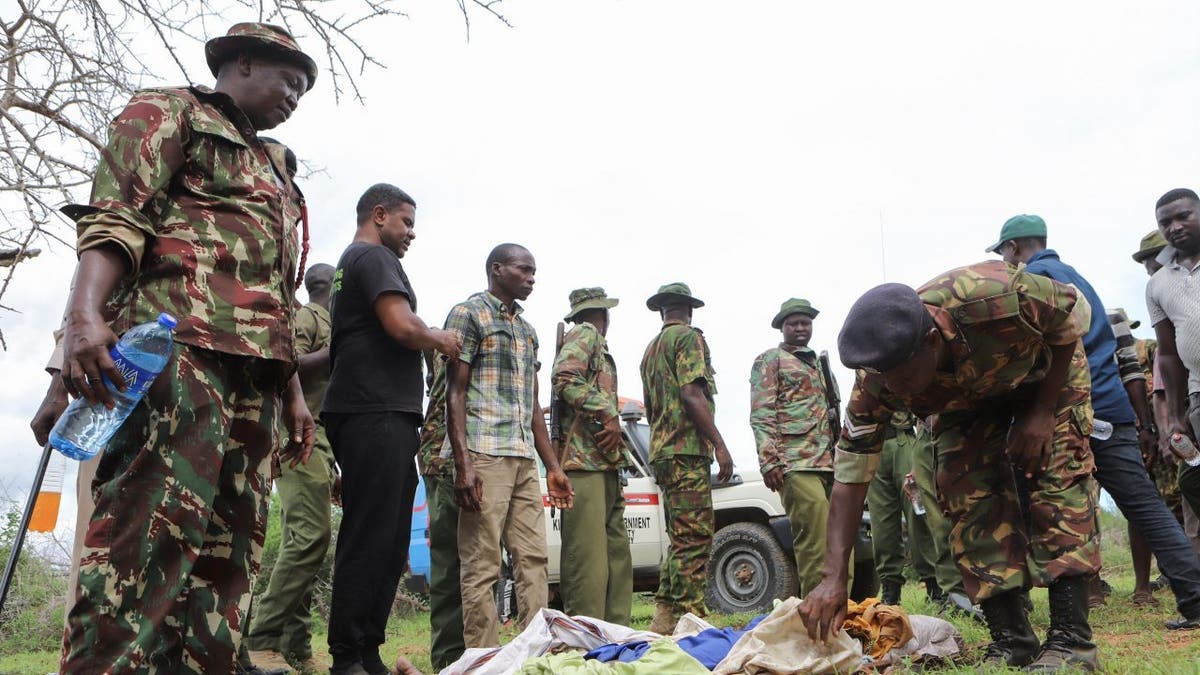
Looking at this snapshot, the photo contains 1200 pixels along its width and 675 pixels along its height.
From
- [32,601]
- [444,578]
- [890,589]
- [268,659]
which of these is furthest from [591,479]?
[32,601]

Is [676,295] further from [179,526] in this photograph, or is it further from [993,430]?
[179,526]

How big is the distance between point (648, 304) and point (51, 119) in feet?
13.2

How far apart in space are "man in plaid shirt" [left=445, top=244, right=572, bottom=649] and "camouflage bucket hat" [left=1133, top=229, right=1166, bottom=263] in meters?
4.25

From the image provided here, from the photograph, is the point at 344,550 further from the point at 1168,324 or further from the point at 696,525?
the point at 1168,324

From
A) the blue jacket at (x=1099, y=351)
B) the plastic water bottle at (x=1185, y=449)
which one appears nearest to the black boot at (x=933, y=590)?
the plastic water bottle at (x=1185, y=449)

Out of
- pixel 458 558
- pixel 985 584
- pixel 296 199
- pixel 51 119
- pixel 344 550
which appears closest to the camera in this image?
pixel 296 199

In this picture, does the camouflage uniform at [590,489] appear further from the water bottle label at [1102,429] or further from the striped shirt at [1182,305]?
the striped shirt at [1182,305]

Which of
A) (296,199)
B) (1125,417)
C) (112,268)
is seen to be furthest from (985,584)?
(112,268)

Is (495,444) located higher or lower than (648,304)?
lower

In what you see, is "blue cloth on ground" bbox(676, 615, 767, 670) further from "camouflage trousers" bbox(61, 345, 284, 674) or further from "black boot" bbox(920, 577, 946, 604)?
"black boot" bbox(920, 577, 946, 604)

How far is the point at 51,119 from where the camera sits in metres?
5.81

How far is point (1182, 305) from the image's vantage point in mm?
5648

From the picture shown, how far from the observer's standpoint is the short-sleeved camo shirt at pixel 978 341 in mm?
3287

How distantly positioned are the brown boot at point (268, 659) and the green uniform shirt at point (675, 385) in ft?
8.88
